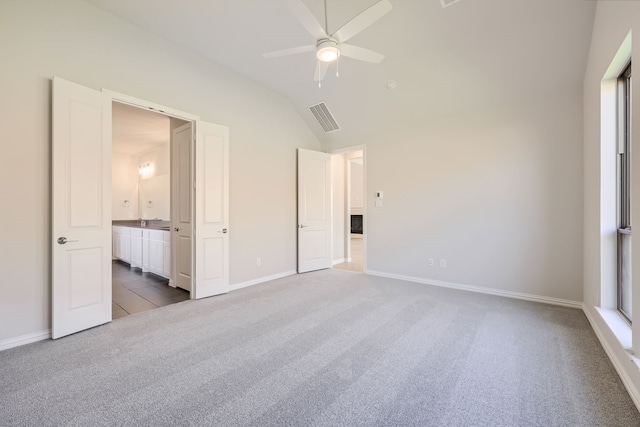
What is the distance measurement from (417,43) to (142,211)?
729 cm

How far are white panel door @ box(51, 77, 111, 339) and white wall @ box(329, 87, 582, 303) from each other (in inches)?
154

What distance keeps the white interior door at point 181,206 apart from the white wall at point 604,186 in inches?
169

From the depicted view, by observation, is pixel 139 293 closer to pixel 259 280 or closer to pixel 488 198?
pixel 259 280

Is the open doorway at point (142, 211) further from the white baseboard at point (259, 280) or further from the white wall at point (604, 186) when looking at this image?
the white wall at point (604, 186)

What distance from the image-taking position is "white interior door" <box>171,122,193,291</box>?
3.95m

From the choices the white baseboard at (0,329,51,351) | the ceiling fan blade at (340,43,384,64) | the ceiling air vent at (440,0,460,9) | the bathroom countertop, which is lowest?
the white baseboard at (0,329,51,351)

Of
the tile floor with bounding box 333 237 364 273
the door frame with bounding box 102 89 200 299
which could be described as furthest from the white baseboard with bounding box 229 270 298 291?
the tile floor with bounding box 333 237 364 273

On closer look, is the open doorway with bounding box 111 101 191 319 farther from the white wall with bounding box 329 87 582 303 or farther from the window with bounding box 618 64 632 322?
the window with bounding box 618 64 632 322

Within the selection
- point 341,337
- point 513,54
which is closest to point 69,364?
point 341,337

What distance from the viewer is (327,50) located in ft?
7.82

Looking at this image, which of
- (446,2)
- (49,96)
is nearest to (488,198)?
(446,2)

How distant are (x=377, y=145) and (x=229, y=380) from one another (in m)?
4.26

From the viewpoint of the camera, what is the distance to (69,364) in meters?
2.09

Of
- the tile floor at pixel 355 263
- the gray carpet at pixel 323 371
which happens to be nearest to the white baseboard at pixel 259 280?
the gray carpet at pixel 323 371
